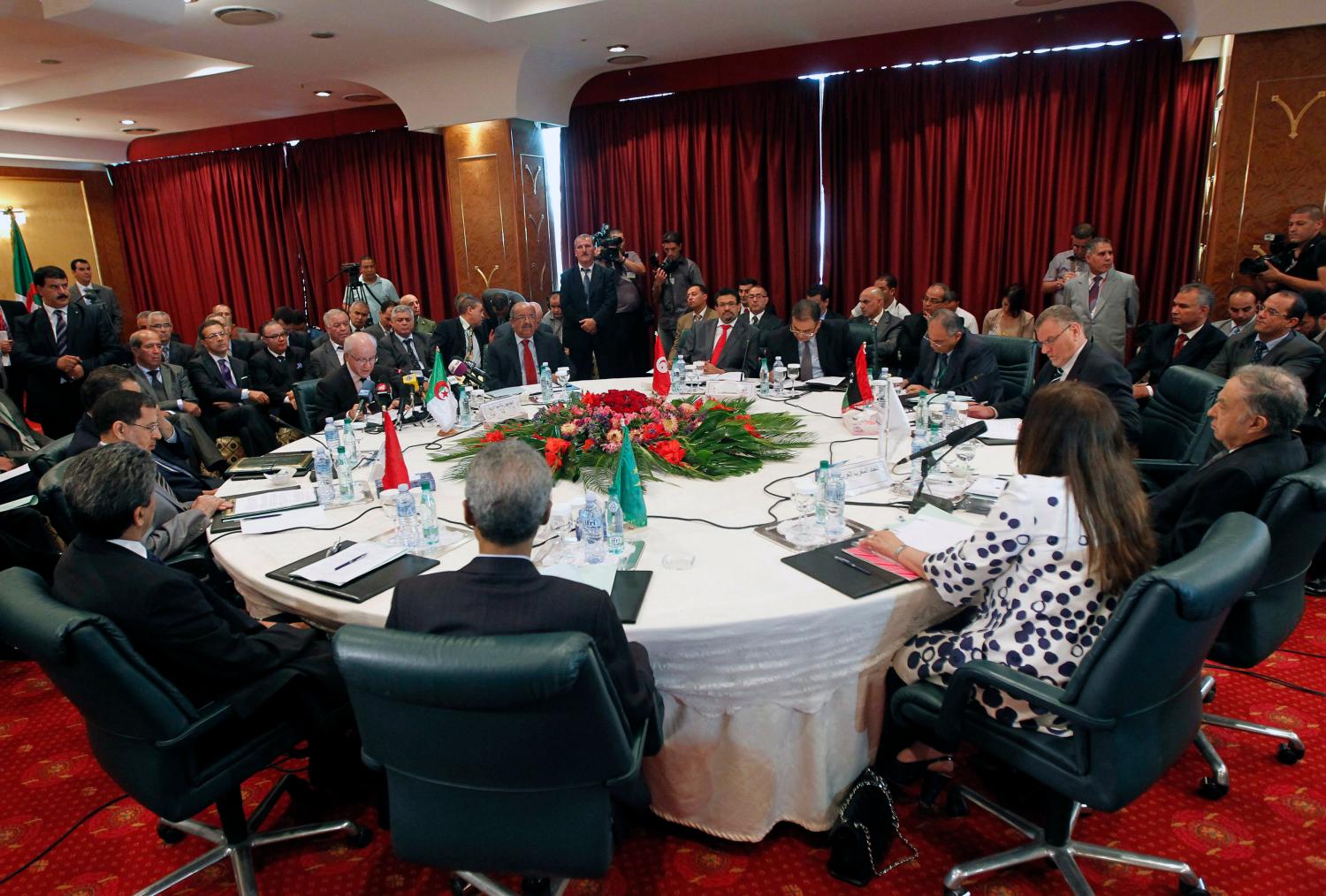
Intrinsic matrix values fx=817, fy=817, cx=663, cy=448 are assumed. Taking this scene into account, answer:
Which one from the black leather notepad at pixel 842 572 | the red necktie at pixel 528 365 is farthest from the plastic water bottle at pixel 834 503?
the red necktie at pixel 528 365

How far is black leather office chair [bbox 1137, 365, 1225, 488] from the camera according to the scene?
305 centimetres

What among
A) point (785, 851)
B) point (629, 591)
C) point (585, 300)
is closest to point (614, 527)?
point (629, 591)

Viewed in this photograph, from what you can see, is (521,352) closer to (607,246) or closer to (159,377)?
(607,246)

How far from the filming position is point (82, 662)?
151 cm

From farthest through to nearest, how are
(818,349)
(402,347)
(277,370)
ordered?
1. (277,370)
2. (402,347)
3. (818,349)

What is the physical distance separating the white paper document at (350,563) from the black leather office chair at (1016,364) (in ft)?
11.0

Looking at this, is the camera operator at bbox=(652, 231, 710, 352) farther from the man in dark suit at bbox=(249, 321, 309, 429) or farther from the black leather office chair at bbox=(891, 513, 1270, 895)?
the black leather office chair at bbox=(891, 513, 1270, 895)

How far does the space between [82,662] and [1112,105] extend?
705cm

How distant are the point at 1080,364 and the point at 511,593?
2.89 m

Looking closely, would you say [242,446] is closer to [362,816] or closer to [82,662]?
[362,816]

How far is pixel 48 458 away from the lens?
311 centimetres

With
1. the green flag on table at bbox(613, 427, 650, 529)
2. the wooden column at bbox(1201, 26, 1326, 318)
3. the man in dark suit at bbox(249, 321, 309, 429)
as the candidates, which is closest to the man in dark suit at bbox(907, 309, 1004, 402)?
the green flag on table at bbox(613, 427, 650, 529)

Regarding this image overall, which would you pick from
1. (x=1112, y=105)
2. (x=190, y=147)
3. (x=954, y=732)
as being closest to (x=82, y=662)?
(x=954, y=732)

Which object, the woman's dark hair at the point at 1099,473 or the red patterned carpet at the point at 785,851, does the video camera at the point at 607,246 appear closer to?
the red patterned carpet at the point at 785,851
